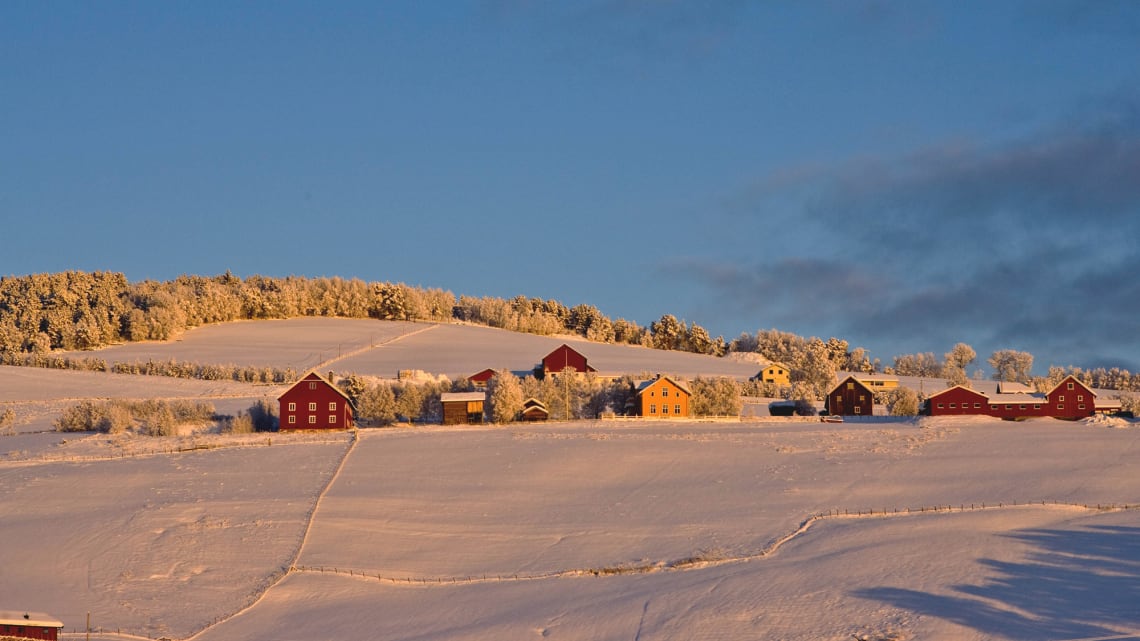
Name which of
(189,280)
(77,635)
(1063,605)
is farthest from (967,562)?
(189,280)

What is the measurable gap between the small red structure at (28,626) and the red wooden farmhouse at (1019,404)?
177ft

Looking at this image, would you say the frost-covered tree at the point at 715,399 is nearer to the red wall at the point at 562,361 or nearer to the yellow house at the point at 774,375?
the red wall at the point at 562,361

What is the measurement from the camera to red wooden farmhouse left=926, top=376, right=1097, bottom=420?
73625 mm

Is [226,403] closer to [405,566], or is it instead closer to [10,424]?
[10,424]

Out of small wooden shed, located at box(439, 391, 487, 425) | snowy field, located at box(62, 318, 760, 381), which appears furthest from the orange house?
snowy field, located at box(62, 318, 760, 381)

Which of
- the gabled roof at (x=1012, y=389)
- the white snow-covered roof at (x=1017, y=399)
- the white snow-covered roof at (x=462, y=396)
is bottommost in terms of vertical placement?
the white snow-covered roof at (x=1017, y=399)

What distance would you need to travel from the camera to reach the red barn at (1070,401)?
2904 inches

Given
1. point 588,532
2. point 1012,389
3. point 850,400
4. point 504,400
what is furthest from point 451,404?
point 1012,389

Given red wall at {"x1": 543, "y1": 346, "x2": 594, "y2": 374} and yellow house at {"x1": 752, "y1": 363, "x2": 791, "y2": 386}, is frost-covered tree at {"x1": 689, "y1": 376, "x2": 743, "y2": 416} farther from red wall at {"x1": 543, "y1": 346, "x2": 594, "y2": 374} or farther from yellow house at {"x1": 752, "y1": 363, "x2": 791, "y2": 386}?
yellow house at {"x1": 752, "y1": 363, "x2": 791, "y2": 386}

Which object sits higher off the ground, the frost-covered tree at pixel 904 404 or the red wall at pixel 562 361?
the red wall at pixel 562 361

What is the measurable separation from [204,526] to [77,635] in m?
10.8

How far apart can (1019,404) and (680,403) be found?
20.1 m

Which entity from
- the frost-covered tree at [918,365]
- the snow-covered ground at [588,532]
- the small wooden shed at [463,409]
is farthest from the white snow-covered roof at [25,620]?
the frost-covered tree at [918,365]

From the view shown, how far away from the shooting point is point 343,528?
45.5 metres
